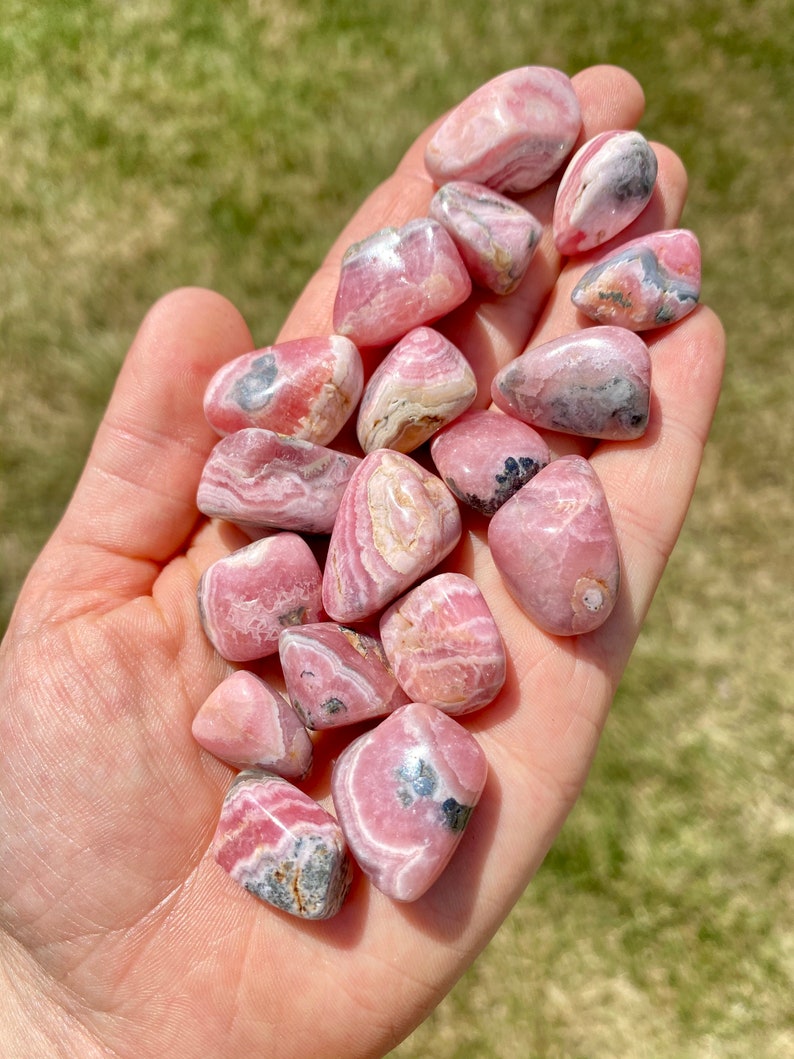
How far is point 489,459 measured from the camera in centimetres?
123

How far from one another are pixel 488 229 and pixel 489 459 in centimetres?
33

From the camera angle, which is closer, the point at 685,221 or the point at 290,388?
the point at 290,388

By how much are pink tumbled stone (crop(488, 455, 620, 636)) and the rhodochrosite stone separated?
38cm

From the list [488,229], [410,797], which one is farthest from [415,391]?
[410,797]

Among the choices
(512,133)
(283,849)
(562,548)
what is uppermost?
(512,133)

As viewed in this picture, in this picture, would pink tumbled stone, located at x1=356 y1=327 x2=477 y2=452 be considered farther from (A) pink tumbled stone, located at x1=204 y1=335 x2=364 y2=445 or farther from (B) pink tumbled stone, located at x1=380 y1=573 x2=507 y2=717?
(B) pink tumbled stone, located at x1=380 y1=573 x2=507 y2=717

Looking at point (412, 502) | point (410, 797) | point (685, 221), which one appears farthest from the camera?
point (685, 221)

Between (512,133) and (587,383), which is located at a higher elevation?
(512,133)

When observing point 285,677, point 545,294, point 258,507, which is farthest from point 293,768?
point 545,294

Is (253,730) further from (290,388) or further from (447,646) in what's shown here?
(290,388)

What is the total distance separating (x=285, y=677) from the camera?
1.20m

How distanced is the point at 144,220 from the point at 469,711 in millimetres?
1419

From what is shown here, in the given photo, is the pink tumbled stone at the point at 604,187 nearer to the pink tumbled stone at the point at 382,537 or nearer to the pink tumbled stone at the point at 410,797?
the pink tumbled stone at the point at 382,537

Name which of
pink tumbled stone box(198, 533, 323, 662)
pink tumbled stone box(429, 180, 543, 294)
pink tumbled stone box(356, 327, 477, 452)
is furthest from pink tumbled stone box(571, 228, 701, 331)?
pink tumbled stone box(198, 533, 323, 662)
